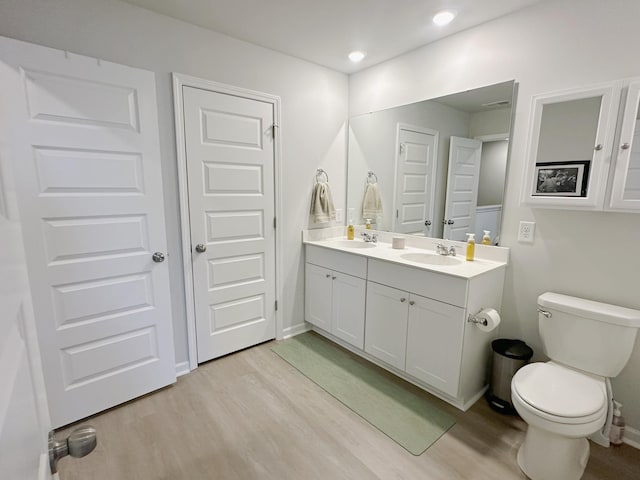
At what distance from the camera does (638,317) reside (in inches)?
63.2

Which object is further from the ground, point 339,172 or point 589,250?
point 339,172

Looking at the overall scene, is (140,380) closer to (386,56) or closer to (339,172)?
(339,172)

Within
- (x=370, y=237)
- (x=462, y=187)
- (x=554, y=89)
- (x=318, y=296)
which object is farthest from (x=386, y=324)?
(x=554, y=89)

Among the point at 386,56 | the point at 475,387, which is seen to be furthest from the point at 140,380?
the point at 386,56

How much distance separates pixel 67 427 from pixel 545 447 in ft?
8.66

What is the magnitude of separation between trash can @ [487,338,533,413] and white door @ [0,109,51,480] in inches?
88.0

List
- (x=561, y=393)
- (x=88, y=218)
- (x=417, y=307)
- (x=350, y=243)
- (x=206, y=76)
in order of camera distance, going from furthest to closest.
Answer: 1. (x=350, y=243)
2. (x=206, y=76)
3. (x=417, y=307)
4. (x=88, y=218)
5. (x=561, y=393)

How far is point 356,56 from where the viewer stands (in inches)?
104

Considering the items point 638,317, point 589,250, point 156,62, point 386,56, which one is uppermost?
point 386,56

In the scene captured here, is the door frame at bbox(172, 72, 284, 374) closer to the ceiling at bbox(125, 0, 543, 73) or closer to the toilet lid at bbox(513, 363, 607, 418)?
the ceiling at bbox(125, 0, 543, 73)

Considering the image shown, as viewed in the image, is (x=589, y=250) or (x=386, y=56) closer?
(x=589, y=250)

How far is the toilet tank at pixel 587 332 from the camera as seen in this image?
165 centimetres

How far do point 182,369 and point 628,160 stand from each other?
3038mm

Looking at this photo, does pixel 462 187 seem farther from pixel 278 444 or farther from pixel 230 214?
pixel 278 444
